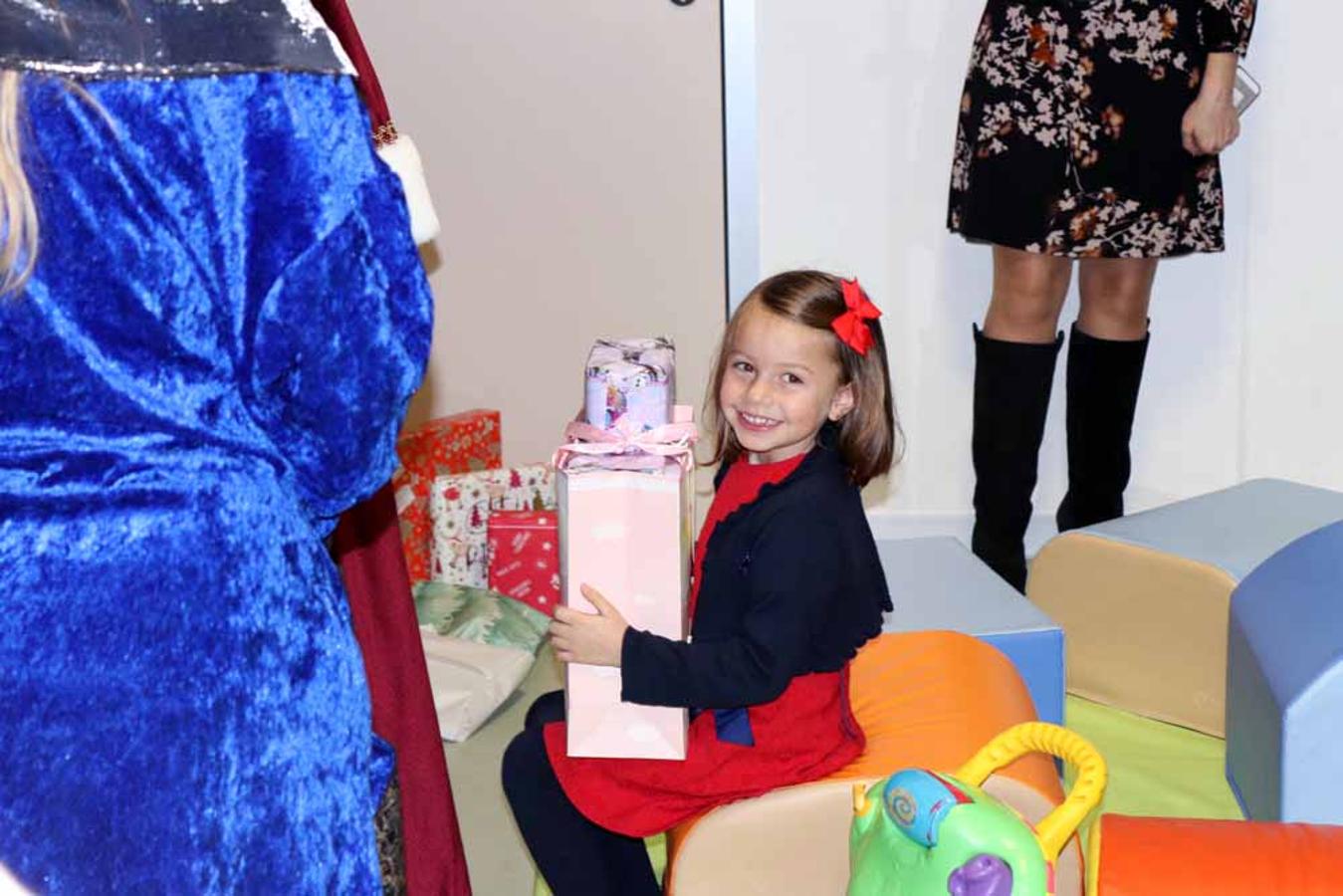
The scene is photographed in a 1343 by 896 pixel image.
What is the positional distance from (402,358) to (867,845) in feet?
2.15

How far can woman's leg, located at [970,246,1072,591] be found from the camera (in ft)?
9.56

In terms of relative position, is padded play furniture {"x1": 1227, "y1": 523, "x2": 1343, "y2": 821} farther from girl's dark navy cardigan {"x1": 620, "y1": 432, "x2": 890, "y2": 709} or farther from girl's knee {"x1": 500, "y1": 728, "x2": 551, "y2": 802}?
girl's knee {"x1": 500, "y1": 728, "x2": 551, "y2": 802}

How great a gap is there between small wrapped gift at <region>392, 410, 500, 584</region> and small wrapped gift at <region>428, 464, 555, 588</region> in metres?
0.03

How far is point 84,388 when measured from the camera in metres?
0.98

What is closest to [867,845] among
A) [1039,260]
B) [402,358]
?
[402,358]

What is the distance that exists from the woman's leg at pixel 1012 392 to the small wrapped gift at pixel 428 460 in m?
0.97

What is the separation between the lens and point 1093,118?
279 centimetres

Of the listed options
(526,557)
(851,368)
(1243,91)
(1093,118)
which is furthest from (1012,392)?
(851,368)

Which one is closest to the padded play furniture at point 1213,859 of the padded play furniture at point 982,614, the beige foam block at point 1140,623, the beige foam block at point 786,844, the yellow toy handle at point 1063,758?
the yellow toy handle at point 1063,758

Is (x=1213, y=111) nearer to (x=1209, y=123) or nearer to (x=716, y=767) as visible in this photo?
(x=1209, y=123)

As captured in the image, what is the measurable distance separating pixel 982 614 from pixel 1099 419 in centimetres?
86

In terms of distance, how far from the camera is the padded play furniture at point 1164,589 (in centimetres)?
243

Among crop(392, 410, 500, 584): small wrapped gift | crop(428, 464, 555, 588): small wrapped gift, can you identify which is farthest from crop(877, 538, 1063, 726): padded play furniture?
crop(392, 410, 500, 584): small wrapped gift

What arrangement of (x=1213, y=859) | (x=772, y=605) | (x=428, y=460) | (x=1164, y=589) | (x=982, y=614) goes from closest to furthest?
(x=1213, y=859) < (x=772, y=605) < (x=982, y=614) < (x=1164, y=589) < (x=428, y=460)
